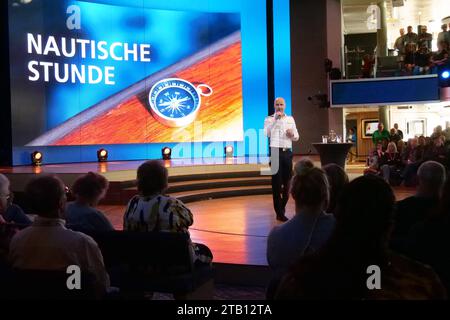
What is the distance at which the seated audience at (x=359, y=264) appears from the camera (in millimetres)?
1484

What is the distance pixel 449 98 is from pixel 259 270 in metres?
10.7

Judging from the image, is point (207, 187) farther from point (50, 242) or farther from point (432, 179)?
point (50, 242)

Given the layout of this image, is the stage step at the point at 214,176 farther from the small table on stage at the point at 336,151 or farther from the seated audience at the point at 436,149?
the seated audience at the point at 436,149

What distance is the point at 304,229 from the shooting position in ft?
7.64

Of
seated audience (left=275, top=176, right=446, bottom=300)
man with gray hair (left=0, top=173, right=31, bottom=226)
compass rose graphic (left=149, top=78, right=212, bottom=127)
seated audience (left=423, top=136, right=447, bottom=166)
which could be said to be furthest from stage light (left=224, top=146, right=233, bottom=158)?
seated audience (left=275, top=176, right=446, bottom=300)

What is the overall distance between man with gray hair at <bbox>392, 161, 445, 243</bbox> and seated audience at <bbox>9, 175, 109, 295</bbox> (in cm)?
177

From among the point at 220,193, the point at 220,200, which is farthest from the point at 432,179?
the point at 220,193

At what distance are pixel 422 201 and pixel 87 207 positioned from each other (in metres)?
2.10

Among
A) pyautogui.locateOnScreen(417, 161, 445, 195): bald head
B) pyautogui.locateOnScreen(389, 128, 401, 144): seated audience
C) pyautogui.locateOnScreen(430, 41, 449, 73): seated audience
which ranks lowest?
pyautogui.locateOnScreen(417, 161, 445, 195): bald head

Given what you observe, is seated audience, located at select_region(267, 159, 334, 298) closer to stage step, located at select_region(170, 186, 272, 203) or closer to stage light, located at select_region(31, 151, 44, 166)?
stage step, located at select_region(170, 186, 272, 203)

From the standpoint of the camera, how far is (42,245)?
2357mm

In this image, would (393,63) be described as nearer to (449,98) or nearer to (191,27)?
(449,98)

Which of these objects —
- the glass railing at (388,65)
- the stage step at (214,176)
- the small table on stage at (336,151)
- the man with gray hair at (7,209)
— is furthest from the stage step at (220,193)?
the glass railing at (388,65)

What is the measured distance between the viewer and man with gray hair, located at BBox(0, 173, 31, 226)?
10.8ft
